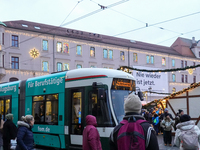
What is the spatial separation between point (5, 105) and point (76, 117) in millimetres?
6313

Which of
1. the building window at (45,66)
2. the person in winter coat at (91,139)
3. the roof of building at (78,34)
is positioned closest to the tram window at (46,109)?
the person in winter coat at (91,139)

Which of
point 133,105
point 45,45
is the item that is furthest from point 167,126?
point 45,45

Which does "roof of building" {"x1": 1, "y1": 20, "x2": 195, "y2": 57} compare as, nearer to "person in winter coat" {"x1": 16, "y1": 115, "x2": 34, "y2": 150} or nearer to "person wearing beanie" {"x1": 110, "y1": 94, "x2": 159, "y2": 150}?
"person in winter coat" {"x1": 16, "y1": 115, "x2": 34, "y2": 150}

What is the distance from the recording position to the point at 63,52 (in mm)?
43531

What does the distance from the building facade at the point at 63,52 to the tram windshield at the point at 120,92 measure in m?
20.5

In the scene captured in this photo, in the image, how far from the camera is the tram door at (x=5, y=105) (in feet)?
50.1

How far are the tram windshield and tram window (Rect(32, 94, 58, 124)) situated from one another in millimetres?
2699

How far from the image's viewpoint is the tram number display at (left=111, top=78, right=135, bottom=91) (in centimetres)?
1058

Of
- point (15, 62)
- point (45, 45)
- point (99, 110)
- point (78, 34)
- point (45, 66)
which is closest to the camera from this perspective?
point (99, 110)

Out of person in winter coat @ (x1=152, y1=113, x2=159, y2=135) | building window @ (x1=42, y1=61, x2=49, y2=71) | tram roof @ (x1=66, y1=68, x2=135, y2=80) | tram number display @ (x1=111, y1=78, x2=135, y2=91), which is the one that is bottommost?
person in winter coat @ (x1=152, y1=113, x2=159, y2=135)

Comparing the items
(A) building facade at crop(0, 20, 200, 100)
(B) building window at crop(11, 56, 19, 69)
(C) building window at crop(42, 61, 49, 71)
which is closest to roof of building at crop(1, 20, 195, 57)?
(A) building facade at crop(0, 20, 200, 100)

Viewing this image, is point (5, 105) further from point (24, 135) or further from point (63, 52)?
point (63, 52)

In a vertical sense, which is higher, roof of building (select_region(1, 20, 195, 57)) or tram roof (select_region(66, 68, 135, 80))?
roof of building (select_region(1, 20, 195, 57))

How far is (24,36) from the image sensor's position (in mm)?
40062
